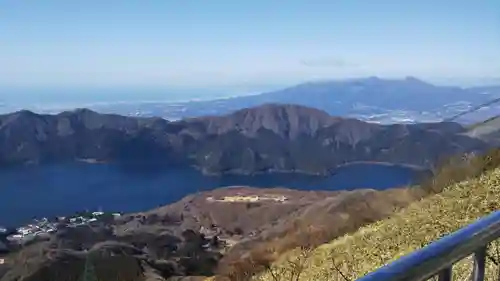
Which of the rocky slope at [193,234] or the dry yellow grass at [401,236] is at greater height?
the dry yellow grass at [401,236]

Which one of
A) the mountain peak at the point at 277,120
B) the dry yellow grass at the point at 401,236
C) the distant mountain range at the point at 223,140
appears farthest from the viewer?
the mountain peak at the point at 277,120

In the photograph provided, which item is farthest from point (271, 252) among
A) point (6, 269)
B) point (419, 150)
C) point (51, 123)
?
point (51, 123)

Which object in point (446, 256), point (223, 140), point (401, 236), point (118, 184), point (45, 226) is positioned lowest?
point (118, 184)

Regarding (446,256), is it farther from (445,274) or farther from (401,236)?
Answer: (401,236)

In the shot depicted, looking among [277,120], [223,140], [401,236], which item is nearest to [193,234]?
[401,236]

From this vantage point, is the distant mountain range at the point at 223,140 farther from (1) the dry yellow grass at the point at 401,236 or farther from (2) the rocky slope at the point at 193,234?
(1) the dry yellow grass at the point at 401,236

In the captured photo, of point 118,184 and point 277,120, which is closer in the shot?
point 118,184

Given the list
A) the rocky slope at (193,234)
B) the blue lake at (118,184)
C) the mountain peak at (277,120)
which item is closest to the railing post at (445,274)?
the rocky slope at (193,234)

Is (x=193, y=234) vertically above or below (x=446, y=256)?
below
